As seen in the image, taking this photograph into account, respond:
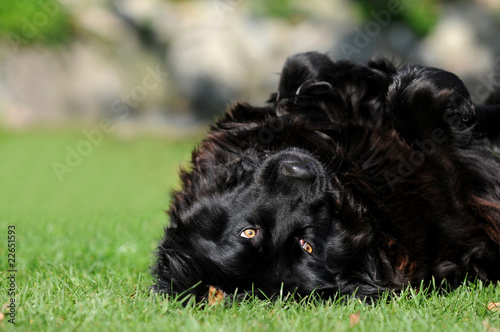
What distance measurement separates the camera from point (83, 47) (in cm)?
1311

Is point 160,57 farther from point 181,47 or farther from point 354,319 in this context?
point 354,319

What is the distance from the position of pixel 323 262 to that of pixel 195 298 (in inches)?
26.1

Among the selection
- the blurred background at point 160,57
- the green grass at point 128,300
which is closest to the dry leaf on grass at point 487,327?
the green grass at point 128,300

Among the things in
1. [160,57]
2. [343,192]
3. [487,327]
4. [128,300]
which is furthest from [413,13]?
[128,300]

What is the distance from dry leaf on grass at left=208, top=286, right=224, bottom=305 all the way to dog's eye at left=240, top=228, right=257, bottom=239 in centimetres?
29

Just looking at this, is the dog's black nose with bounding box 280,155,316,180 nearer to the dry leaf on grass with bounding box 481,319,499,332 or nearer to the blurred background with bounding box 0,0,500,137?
the dry leaf on grass with bounding box 481,319,499,332

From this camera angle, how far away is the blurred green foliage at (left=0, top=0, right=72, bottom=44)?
1238cm

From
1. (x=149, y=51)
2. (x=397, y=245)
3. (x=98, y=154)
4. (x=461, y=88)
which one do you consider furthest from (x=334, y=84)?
(x=149, y=51)

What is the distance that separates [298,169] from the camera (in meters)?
2.74

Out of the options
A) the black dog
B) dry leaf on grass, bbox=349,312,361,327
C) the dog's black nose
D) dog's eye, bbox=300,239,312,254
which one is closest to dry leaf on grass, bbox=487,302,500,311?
the black dog

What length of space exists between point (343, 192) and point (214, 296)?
886 millimetres

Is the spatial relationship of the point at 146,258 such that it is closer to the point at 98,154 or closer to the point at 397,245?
the point at 397,245

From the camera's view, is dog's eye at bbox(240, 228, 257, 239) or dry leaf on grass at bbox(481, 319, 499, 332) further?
dog's eye at bbox(240, 228, 257, 239)

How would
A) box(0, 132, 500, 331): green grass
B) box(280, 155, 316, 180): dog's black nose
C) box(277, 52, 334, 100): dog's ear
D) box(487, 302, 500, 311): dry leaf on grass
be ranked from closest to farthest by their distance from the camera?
box(0, 132, 500, 331): green grass < box(487, 302, 500, 311): dry leaf on grass < box(280, 155, 316, 180): dog's black nose < box(277, 52, 334, 100): dog's ear
